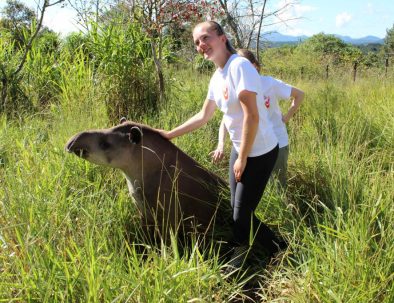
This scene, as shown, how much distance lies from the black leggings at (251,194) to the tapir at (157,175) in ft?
1.15

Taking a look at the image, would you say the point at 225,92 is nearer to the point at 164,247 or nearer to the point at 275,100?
the point at 164,247

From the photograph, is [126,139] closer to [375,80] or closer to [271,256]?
[271,256]

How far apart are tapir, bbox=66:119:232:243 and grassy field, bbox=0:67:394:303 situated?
0.69ft

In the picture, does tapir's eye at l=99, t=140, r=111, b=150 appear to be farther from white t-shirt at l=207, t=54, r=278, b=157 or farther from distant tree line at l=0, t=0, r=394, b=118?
distant tree line at l=0, t=0, r=394, b=118

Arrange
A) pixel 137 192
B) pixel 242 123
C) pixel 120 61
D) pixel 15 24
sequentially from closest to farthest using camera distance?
pixel 242 123 → pixel 137 192 → pixel 120 61 → pixel 15 24

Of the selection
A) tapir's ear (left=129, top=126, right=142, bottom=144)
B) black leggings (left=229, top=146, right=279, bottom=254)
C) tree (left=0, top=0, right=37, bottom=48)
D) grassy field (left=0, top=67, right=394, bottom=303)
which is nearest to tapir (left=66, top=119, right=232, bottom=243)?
tapir's ear (left=129, top=126, right=142, bottom=144)

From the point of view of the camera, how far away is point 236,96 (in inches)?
116

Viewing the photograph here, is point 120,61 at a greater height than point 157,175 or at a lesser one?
greater

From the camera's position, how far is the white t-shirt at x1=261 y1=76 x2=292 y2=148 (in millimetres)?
4039

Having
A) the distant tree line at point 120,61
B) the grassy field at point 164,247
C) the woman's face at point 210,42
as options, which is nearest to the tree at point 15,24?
the distant tree line at point 120,61

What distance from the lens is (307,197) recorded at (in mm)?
3943

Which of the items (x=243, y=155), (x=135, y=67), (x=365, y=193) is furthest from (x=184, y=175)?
(x=135, y=67)

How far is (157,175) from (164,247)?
41.6 inches

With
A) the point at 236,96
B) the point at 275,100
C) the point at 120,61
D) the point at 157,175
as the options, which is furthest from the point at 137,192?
the point at 120,61
